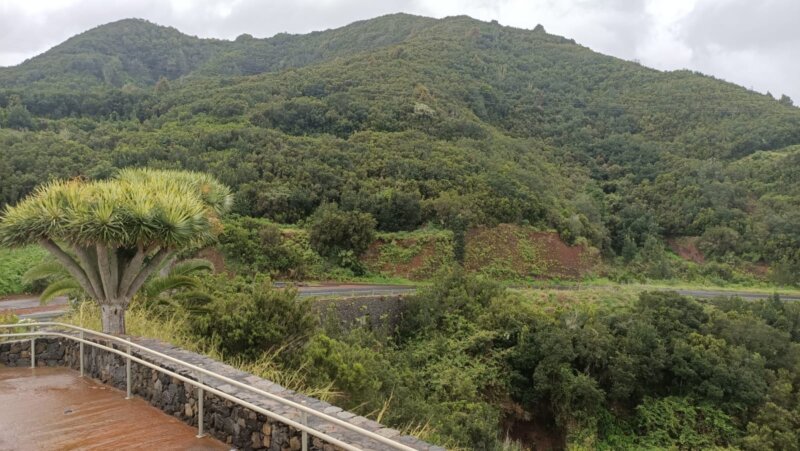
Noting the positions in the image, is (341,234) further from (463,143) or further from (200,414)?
(200,414)

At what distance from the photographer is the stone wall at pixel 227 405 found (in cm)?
454

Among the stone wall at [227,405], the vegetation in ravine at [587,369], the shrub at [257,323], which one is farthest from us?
the vegetation in ravine at [587,369]

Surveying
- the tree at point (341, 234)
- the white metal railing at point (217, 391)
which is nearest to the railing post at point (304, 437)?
the white metal railing at point (217, 391)

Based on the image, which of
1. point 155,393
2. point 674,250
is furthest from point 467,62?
point 155,393

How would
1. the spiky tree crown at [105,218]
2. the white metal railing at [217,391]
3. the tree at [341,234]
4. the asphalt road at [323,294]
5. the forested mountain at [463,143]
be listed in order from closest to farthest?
1. the white metal railing at [217,391]
2. the spiky tree crown at [105,218]
3. the asphalt road at [323,294]
4. the tree at [341,234]
5. the forested mountain at [463,143]

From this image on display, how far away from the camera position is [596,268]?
93.8 feet

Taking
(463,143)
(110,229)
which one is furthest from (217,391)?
(463,143)

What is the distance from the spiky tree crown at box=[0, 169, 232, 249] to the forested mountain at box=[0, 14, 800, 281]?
1983cm

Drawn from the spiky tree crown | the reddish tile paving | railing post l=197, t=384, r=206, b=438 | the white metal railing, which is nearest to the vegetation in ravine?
the white metal railing

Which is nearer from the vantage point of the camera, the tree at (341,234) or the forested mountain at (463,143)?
the tree at (341,234)

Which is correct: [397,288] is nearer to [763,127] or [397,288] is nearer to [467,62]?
[763,127]

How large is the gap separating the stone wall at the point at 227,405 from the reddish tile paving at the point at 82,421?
14cm

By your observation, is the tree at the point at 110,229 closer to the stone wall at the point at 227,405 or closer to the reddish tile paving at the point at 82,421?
the stone wall at the point at 227,405

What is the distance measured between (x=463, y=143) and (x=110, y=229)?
33984 millimetres
